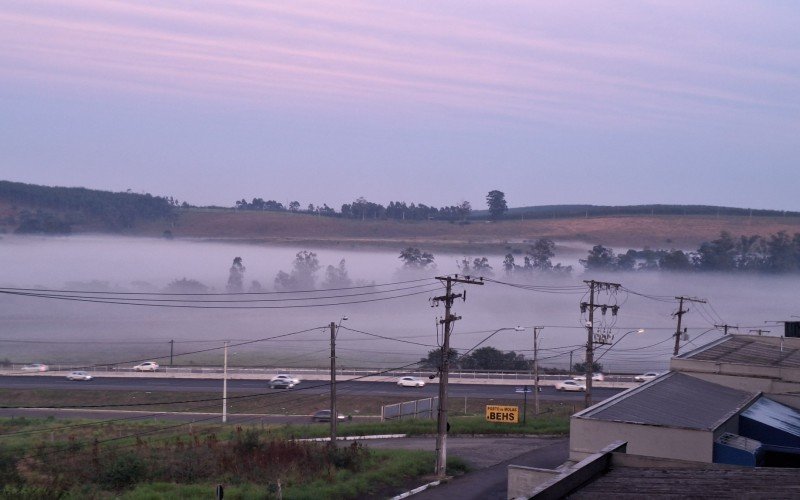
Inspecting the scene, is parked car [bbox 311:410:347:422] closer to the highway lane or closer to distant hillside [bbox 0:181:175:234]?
the highway lane

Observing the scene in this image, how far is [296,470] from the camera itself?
80.8 ft

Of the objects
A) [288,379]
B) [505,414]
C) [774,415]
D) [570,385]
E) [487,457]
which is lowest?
[570,385]

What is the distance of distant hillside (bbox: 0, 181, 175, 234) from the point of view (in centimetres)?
12588

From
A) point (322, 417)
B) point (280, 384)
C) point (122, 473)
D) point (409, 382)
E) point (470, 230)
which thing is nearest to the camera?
point (122, 473)

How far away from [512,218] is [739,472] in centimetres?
13023

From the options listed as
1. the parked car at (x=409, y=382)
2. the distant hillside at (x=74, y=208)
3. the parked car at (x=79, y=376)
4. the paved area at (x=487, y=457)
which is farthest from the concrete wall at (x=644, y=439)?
the distant hillside at (x=74, y=208)

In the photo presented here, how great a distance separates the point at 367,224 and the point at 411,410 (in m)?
96.4

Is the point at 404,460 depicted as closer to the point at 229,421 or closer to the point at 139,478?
the point at 139,478

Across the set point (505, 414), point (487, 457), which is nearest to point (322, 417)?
point (505, 414)

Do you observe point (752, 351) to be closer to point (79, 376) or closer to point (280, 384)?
point (280, 384)

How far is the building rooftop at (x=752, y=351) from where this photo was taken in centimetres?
2898

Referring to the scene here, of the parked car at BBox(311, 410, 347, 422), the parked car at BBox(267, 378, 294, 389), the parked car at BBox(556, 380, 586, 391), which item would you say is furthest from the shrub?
the parked car at BBox(556, 380, 586, 391)

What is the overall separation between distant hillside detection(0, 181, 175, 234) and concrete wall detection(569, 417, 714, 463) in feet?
379

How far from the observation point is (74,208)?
440 feet
